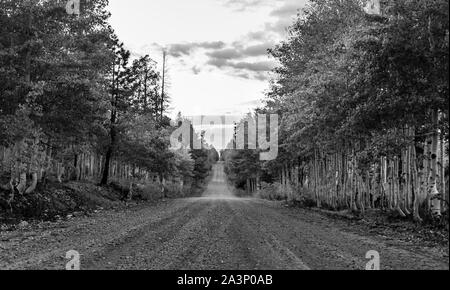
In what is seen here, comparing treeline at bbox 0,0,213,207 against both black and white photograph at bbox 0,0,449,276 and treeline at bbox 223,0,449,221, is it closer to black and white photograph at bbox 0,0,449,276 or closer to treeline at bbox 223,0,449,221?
black and white photograph at bbox 0,0,449,276

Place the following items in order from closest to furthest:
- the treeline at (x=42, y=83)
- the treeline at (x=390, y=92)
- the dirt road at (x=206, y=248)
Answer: the dirt road at (x=206, y=248)
the treeline at (x=390, y=92)
the treeline at (x=42, y=83)

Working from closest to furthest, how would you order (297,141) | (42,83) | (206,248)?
1. (206,248)
2. (42,83)
3. (297,141)

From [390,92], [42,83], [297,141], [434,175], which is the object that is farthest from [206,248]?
[297,141]

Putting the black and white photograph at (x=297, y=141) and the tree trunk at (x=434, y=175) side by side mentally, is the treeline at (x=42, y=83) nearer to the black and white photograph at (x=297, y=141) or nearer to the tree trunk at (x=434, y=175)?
the black and white photograph at (x=297, y=141)

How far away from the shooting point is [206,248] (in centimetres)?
1107

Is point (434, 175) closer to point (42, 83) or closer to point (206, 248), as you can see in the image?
point (206, 248)

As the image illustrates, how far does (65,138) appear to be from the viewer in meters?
20.8

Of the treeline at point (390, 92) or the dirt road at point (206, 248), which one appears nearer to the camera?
the dirt road at point (206, 248)

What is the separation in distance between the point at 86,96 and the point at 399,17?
12.8 metres

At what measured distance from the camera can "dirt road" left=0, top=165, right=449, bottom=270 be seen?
9094mm

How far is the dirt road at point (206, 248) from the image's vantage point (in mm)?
9094

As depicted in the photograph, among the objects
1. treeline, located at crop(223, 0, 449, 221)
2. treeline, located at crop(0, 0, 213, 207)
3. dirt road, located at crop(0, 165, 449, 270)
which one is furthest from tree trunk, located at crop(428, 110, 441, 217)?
treeline, located at crop(0, 0, 213, 207)

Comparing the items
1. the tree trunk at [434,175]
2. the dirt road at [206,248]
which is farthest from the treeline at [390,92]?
the dirt road at [206,248]
